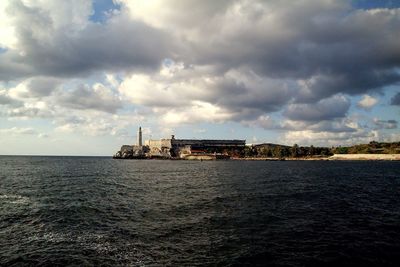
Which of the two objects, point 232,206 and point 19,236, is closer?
point 19,236

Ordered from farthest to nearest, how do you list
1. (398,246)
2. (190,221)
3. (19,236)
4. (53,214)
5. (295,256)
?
1. (53,214)
2. (190,221)
3. (19,236)
4. (398,246)
5. (295,256)

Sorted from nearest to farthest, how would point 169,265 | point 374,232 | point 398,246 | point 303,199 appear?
point 169,265
point 398,246
point 374,232
point 303,199

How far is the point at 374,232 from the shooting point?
35500 mm

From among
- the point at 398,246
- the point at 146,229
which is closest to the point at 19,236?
the point at 146,229

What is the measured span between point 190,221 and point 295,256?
50.7ft

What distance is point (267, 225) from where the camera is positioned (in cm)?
3756

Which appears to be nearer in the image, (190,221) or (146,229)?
(146,229)

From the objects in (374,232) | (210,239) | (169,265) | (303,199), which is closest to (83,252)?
(169,265)

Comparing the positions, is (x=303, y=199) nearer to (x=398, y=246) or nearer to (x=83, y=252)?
(x=398, y=246)

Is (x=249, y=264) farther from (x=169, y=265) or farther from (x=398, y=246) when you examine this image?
(x=398, y=246)

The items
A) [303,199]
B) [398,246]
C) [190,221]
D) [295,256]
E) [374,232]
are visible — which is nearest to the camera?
[295,256]

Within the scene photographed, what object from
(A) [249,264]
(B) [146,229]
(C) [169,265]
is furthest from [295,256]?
(B) [146,229]

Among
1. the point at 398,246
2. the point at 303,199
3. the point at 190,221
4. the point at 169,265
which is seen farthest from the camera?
the point at 303,199

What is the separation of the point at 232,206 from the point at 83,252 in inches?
1035
